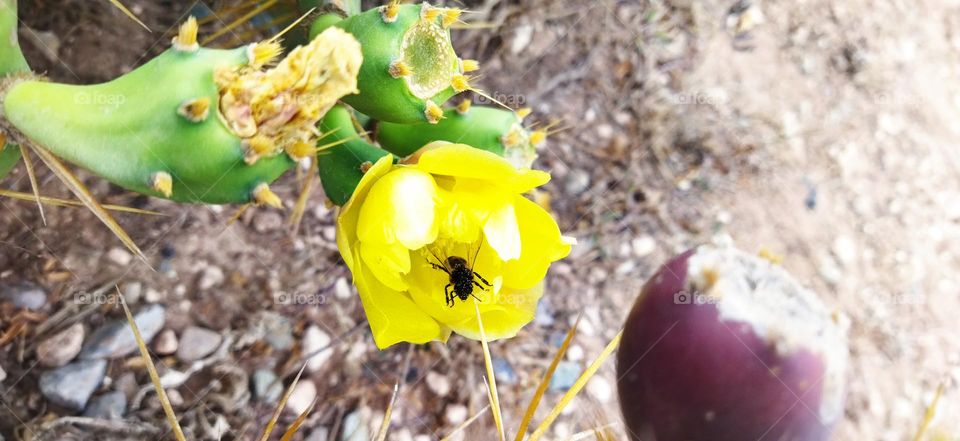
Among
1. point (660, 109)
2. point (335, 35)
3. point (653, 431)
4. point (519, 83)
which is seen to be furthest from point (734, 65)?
point (335, 35)

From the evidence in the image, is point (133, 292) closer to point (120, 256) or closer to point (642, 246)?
point (120, 256)

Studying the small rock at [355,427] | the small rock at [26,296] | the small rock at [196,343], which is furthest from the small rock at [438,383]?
the small rock at [26,296]

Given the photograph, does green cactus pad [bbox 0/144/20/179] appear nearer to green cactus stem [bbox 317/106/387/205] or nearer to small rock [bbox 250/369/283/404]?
green cactus stem [bbox 317/106/387/205]

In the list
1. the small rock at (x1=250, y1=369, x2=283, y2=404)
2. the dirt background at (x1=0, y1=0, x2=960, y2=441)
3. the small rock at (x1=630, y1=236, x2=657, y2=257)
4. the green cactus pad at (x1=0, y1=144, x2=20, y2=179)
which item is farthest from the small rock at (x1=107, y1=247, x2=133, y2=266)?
the small rock at (x1=630, y1=236, x2=657, y2=257)

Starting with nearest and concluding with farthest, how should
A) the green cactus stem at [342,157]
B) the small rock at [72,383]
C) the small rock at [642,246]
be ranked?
the green cactus stem at [342,157], the small rock at [72,383], the small rock at [642,246]

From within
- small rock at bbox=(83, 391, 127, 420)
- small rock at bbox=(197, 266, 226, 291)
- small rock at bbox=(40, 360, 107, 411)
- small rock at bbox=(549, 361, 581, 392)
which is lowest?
small rock at bbox=(549, 361, 581, 392)

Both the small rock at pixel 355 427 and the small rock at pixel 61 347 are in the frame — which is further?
the small rock at pixel 355 427

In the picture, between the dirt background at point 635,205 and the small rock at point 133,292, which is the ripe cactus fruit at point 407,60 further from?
the small rock at point 133,292
